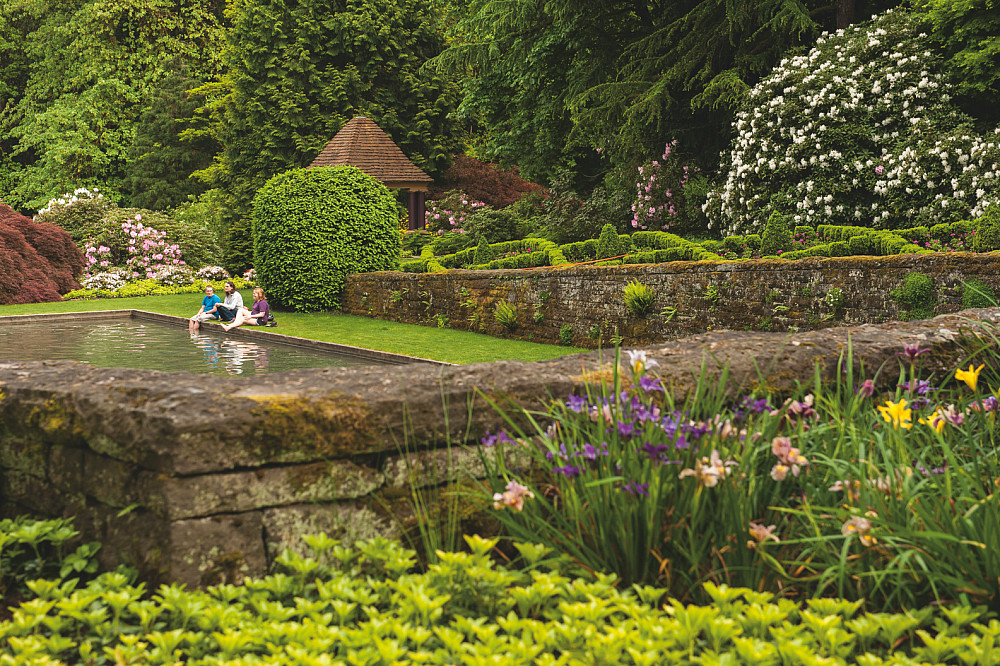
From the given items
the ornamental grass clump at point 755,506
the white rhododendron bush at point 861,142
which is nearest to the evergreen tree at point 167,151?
the white rhododendron bush at point 861,142

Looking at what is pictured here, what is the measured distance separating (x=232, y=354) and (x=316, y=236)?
185 inches

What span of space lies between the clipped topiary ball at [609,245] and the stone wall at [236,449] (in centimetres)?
1014

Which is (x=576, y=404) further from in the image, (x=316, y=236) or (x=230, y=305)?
(x=316, y=236)

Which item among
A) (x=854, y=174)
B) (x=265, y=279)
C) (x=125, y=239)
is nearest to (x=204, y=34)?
(x=125, y=239)

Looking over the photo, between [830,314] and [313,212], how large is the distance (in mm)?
9627

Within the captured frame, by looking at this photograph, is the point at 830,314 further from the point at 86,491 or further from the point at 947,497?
the point at 86,491

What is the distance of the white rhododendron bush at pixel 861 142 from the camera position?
1223 cm

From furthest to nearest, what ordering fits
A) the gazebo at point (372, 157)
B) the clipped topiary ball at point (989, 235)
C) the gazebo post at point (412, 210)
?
the gazebo post at point (412, 210), the gazebo at point (372, 157), the clipped topiary ball at point (989, 235)

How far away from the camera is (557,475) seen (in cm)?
240

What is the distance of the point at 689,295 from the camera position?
9.06m

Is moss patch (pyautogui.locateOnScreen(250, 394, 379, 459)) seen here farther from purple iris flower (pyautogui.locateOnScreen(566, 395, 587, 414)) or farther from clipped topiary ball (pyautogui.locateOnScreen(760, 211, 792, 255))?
clipped topiary ball (pyautogui.locateOnScreen(760, 211, 792, 255))

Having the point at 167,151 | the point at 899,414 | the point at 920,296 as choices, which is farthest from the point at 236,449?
the point at 167,151

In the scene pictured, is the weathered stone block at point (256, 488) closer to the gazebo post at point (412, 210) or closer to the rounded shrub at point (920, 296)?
the rounded shrub at point (920, 296)

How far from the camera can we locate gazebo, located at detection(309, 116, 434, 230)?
1008 inches
